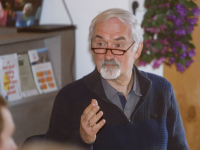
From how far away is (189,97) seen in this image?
3021 millimetres

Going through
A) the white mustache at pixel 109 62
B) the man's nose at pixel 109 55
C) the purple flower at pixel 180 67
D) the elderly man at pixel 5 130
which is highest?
the elderly man at pixel 5 130

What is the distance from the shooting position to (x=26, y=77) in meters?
2.55

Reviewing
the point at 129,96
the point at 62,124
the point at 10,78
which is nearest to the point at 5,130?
the point at 62,124

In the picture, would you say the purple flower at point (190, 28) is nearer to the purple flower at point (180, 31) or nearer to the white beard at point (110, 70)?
the purple flower at point (180, 31)

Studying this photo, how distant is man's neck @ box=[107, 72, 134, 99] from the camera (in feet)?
6.02

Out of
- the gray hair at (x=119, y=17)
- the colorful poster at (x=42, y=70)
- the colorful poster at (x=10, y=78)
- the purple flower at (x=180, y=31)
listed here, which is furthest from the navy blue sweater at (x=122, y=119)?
the purple flower at (x=180, y=31)

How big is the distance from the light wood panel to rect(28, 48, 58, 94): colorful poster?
0.89 m

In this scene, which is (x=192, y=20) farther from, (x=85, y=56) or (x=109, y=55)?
(x=109, y=55)

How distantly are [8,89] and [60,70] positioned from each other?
0.45 meters

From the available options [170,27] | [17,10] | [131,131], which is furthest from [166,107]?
[17,10]

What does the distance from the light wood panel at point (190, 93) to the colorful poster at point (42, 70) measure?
885 mm

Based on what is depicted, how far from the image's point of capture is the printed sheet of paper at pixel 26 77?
8.27 ft

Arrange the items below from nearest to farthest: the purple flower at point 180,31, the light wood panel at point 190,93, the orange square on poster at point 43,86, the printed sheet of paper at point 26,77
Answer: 1. the printed sheet of paper at point 26,77
2. the orange square on poster at point 43,86
3. the purple flower at point 180,31
4. the light wood panel at point 190,93

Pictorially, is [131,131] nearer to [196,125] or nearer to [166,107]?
[166,107]
